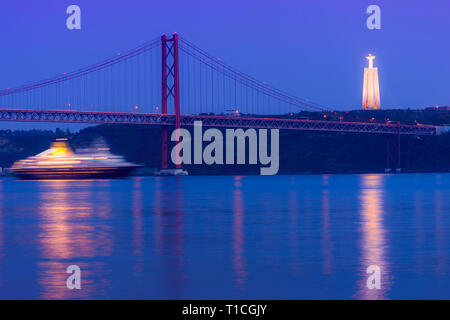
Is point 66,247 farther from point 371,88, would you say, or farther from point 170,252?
point 371,88

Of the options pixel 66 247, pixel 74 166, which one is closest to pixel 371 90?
pixel 74 166

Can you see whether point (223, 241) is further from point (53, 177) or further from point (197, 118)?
point (53, 177)

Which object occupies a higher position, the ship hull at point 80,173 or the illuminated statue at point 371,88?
the illuminated statue at point 371,88

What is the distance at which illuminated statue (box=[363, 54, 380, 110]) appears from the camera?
99.7 meters

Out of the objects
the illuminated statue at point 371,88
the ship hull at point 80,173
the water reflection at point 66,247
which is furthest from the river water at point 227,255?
the illuminated statue at point 371,88

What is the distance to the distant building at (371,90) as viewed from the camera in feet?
328

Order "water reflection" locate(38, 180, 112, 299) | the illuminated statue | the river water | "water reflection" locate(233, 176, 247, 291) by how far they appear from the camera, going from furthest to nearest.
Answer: the illuminated statue → "water reflection" locate(233, 176, 247, 291) → "water reflection" locate(38, 180, 112, 299) → the river water

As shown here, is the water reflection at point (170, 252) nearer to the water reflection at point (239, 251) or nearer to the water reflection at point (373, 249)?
the water reflection at point (239, 251)

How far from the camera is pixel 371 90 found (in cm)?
10425

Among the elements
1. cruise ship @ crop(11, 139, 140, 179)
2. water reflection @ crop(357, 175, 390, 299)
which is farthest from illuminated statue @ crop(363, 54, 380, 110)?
water reflection @ crop(357, 175, 390, 299)

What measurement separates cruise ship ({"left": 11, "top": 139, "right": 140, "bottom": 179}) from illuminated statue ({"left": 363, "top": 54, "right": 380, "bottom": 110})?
126ft

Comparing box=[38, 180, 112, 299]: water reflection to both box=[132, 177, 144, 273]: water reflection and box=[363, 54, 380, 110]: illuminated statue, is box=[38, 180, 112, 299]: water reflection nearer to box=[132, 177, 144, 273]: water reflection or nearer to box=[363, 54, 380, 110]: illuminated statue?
box=[132, 177, 144, 273]: water reflection

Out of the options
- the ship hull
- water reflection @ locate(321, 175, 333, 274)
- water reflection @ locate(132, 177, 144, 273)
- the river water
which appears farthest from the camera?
the ship hull

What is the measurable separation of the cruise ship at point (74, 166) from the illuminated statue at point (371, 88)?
3848 centimetres
